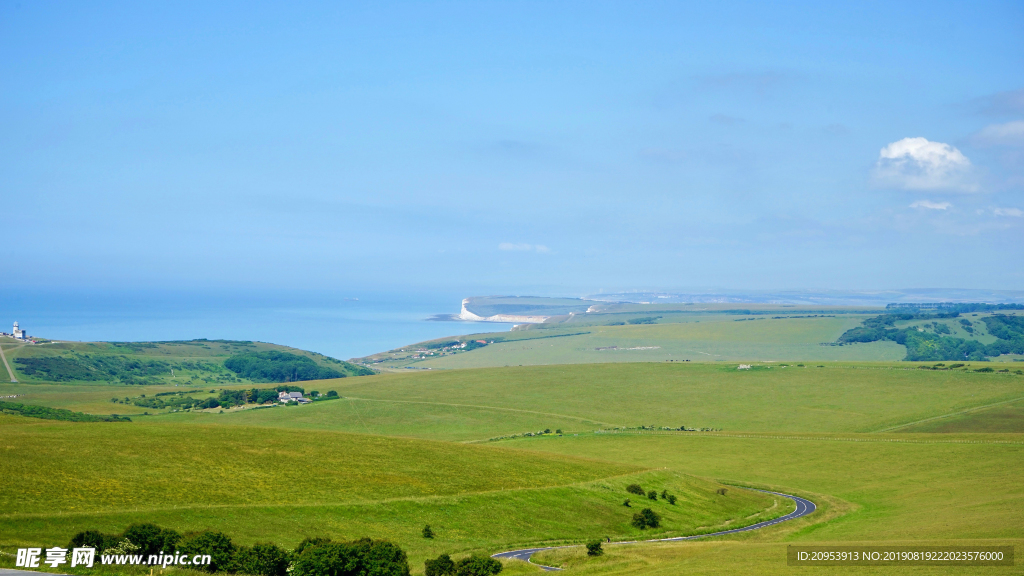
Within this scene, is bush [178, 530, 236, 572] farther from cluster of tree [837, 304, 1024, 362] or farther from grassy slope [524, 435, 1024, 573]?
cluster of tree [837, 304, 1024, 362]

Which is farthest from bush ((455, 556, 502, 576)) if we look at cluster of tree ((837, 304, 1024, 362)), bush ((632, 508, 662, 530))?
cluster of tree ((837, 304, 1024, 362))

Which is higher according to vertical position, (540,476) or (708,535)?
(540,476)

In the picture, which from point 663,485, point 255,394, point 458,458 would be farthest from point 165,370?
point 663,485

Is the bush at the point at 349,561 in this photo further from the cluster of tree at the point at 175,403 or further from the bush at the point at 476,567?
the cluster of tree at the point at 175,403

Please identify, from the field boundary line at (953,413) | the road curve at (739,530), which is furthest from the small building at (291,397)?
the field boundary line at (953,413)

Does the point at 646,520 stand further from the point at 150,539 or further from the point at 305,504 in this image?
the point at 150,539

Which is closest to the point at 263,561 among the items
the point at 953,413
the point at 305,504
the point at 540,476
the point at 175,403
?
the point at 305,504
